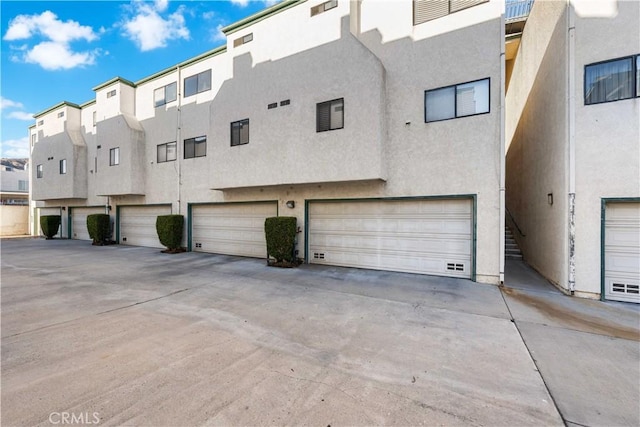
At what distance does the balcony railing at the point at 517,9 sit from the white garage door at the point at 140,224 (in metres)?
16.3

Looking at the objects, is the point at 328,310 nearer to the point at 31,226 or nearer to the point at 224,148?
the point at 224,148

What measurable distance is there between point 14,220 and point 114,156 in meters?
15.7

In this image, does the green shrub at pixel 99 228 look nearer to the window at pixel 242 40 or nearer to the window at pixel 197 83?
the window at pixel 197 83

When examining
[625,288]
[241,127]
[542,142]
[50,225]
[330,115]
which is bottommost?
[625,288]

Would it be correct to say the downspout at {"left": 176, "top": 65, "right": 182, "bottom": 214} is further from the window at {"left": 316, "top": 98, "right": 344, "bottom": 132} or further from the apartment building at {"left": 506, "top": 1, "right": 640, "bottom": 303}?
the apartment building at {"left": 506, "top": 1, "right": 640, "bottom": 303}

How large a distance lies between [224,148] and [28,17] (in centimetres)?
953

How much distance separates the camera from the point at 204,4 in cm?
1048

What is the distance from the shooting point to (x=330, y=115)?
7.74 m

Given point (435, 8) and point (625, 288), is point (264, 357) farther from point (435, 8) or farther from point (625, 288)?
point (435, 8)

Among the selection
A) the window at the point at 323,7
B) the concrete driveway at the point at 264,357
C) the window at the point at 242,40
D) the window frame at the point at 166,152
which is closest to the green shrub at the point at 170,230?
the window frame at the point at 166,152

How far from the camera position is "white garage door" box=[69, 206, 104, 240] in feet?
54.4

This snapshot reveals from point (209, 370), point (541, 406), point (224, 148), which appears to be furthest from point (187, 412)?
point (224, 148)

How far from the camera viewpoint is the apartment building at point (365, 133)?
6688 mm

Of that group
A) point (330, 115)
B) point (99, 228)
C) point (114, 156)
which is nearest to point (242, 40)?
point (330, 115)
